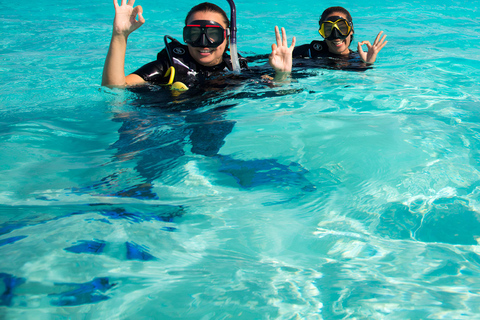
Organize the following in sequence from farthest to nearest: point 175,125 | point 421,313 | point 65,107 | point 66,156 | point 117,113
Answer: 1. point 65,107
2. point 117,113
3. point 175,125
4. point 66,156
5. point 421,313

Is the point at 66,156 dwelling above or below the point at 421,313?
above

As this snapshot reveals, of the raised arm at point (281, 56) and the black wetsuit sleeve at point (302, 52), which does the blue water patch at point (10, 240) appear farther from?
the black wetsuit sleeve at point (302, 52)

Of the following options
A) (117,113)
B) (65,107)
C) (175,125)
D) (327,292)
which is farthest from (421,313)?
(65,107)

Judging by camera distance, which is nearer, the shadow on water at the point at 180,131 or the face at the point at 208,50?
the shadow on water at the point at 180,131

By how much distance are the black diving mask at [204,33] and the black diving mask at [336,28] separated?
1.89 m

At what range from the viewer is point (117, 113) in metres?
3.26

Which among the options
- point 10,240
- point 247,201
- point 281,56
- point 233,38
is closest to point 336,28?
point 281,56

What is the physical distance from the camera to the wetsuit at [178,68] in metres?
3.33

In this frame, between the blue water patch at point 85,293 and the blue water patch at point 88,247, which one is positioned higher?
the blue water patch at point 88,247

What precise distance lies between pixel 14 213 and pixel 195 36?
215cm

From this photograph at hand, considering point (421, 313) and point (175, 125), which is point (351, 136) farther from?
point (421, 313)

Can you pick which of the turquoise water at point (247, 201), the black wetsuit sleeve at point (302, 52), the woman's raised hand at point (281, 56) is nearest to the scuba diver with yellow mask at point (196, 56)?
the turquoise water at point (247, 201)

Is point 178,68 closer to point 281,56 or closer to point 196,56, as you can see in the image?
point 196,56

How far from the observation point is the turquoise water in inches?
51.1
